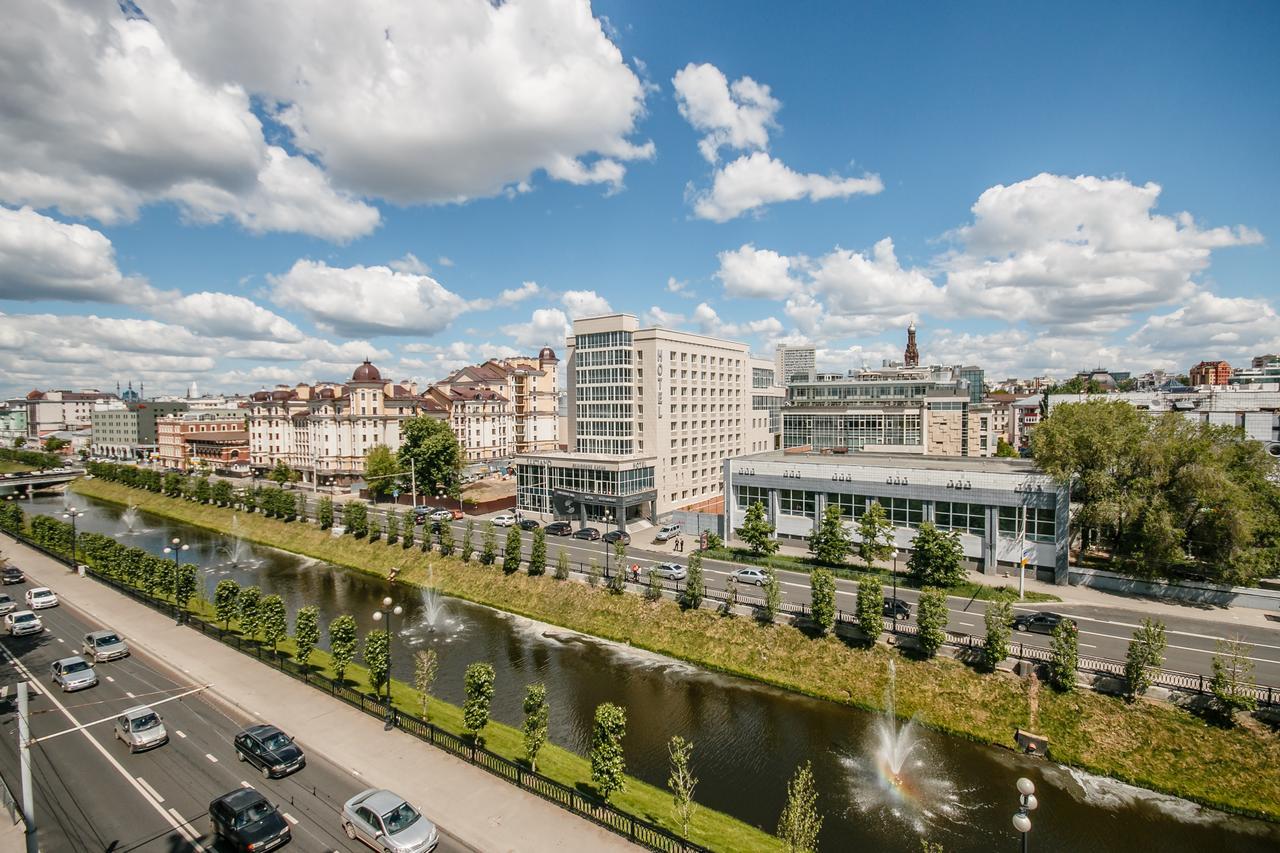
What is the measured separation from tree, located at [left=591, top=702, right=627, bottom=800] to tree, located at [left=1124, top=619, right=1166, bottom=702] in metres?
24.9

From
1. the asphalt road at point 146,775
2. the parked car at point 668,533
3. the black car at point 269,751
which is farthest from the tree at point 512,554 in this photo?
the black car at point 269,751

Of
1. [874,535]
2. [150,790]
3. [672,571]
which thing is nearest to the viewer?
[150,790]

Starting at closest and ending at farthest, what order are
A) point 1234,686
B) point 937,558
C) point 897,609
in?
point 1234,686 < point 897,609 < point 937,558

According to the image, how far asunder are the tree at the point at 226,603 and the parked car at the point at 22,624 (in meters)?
11.2

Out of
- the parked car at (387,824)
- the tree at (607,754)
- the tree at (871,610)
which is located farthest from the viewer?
the tree at (871,610)

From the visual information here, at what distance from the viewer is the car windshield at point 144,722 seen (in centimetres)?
2506

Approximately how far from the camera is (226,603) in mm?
38656

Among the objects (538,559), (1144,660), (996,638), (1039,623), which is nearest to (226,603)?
(538,559)

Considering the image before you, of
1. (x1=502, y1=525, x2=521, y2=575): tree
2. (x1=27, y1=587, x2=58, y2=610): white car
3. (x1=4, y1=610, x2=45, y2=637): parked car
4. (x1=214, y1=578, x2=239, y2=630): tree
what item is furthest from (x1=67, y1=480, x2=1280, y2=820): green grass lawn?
(x1=27, y1=587, x2=58, y2=610): white car

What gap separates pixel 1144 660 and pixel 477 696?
3097 centimetres

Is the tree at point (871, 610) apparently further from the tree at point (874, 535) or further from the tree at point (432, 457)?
the tree at point (432, 457)

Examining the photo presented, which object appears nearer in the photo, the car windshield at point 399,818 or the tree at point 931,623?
the car windshield at point 399,818

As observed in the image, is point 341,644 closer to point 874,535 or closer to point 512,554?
point 512,554

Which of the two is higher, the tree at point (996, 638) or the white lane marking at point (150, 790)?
the tree at point (996, 638)
